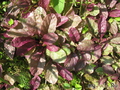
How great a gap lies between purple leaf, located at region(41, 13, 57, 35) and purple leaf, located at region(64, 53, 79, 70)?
34cm

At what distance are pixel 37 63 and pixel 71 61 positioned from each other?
1.20ft

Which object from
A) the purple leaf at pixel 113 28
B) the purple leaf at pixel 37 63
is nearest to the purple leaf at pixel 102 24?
the purple leaf at pixel 113 28

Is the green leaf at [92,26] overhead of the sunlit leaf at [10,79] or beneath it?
overhead

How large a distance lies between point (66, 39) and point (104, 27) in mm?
476

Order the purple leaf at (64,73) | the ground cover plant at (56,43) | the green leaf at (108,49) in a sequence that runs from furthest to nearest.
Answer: the green leaf at (108,49) → the purple leaf at (64,73) → the ground cover plant at (56,43)

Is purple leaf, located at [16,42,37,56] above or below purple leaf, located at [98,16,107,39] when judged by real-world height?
below

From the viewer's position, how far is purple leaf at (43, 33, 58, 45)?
1.39m

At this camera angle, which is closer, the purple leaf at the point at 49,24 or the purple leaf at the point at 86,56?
the purple leaf at the point at 49,24

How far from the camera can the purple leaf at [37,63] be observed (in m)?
1.44

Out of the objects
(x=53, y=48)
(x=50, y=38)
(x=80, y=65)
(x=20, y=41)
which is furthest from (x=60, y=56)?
(x=20, y=41)

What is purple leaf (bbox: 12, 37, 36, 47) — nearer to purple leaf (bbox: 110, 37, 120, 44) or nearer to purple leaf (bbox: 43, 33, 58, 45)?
purple leaf (bbox: 43, 33, 58, 45)

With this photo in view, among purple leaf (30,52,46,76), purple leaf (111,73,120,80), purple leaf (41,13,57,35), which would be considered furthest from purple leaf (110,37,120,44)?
purple leaf (30,52,46,76)

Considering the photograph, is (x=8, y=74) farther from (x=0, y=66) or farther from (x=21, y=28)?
(x=21, y=28)

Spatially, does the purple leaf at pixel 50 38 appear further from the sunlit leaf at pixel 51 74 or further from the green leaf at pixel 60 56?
the sunlit leaf at pixel 51 74
